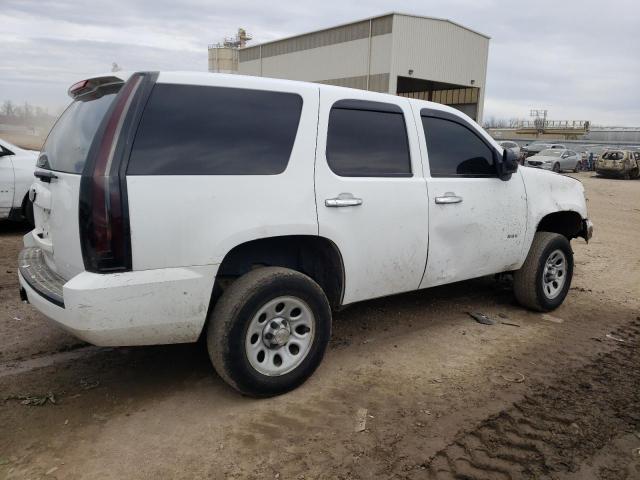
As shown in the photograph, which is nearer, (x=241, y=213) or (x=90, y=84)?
(x=241, y=213)

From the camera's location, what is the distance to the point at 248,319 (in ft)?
10.4

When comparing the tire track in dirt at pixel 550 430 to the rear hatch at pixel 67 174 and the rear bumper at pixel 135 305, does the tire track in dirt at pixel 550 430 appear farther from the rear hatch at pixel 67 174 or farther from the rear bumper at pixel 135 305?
the rear hatch at pixel 67 174

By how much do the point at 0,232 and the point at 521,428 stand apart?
817 centimetres

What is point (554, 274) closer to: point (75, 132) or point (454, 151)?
point (454, 151)

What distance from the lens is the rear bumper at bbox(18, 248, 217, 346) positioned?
110 inches

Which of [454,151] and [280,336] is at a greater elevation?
[454,151]

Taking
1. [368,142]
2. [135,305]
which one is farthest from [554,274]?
[135,305]

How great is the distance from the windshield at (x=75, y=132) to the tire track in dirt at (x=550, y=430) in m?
2.53

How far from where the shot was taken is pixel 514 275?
5.29 m

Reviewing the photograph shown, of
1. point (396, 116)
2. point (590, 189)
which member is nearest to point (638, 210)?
point (590, 189)

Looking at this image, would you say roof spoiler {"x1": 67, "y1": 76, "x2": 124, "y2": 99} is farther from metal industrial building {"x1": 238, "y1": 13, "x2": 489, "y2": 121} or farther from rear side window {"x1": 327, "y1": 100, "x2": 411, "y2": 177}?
metal industrial building {"x1": 238, "y1": 13, "x2": 489, "y2": 121}

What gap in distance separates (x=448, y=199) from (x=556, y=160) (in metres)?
28.8

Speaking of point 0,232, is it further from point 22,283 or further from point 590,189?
point 590,189

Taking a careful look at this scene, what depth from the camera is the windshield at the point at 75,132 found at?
307cm
